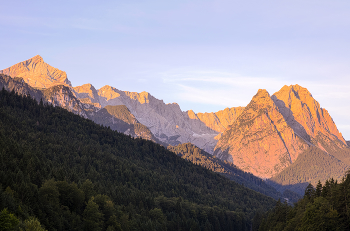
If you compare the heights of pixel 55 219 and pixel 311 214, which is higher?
pixel 311 214

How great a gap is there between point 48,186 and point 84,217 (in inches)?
854

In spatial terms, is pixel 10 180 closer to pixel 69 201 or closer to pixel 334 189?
pixel 69 201

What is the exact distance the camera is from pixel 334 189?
151500 mm

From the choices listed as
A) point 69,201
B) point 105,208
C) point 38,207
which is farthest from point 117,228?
point 38,207

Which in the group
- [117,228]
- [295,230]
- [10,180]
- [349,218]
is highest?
[349,218]

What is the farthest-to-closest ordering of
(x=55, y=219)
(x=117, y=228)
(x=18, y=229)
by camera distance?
1. (x=117, y=228)
2. (x=55, y=219)
3. (x=18, y=229)

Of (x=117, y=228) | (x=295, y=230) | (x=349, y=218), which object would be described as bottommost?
(x=117, y=228)

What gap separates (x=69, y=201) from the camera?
18012 centimetres

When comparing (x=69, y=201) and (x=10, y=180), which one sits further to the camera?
(x=69, y=201)

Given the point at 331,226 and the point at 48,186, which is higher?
the point at 331,226

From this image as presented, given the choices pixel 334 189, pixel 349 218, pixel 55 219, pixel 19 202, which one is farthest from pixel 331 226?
pixel 19 202

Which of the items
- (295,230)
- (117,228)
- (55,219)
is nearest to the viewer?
(55,219)

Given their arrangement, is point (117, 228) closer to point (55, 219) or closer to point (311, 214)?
point (55, 219)

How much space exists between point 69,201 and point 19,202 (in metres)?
41.8
